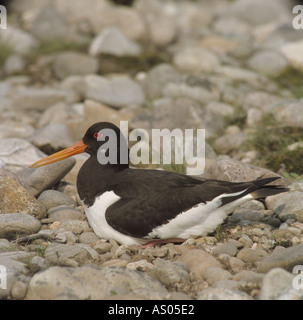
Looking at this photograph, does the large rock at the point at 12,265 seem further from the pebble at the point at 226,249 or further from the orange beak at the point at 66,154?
the pebble at the point at 226,249

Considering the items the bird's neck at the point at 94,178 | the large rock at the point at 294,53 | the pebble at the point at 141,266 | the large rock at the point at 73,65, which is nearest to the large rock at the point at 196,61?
the large rock at the point at 294,53

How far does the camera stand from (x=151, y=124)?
864 centimetres

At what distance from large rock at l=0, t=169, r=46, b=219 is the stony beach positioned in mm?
11

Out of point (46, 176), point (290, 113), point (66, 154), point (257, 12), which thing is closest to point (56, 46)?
point (257, 12)

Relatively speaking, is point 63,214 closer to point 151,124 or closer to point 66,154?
point 66,154

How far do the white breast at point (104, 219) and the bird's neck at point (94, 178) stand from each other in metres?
0.09

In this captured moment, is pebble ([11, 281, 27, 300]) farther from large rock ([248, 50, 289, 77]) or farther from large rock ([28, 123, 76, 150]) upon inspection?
large rock ([248, 50, 289, 77])

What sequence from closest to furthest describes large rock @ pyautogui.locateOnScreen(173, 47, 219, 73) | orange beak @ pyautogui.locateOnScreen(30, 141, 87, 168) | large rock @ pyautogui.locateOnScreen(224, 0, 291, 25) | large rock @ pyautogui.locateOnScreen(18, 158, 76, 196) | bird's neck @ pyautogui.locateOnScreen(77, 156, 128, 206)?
1. bird's neck @ pyautogui.locateOnScreen(77, 156, 128, 206)
2. orange beak @ pyautogui.locateOnScreen(30, 141, 87, 168)
3. large rock @ pyautogui.locateOnScreen(18, 158, 76, 196)
4. large rock @ pyautogui.locateOnScreen(173, 47, 219, 73)
5. large rock @ pyautogui.locateOnScreen(224, 0, 291, 25)

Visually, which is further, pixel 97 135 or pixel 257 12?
pixel 257 12

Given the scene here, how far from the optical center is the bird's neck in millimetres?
5316

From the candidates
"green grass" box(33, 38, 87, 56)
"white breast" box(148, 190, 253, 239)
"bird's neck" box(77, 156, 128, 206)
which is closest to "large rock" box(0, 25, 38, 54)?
"green grass" box(33, 38, 87, 56)

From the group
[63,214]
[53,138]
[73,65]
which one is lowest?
[63,214]

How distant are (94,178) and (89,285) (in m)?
1.56

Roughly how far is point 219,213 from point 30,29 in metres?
11.6
